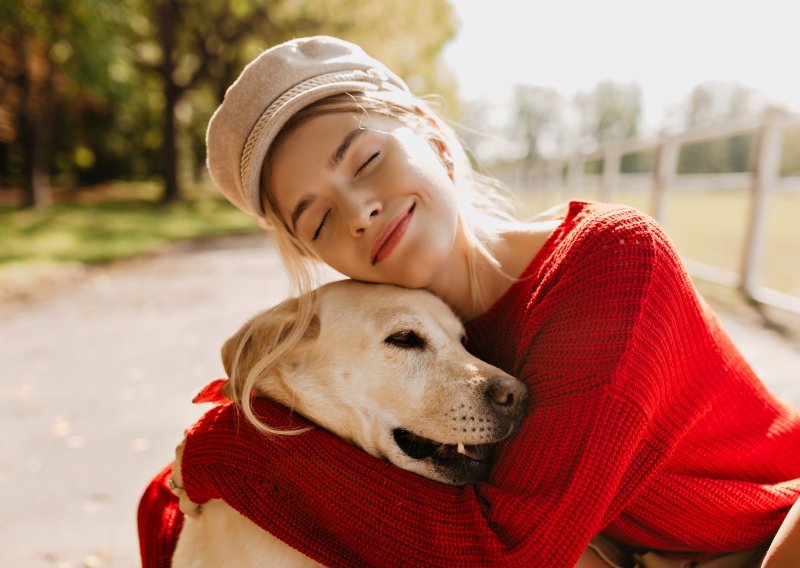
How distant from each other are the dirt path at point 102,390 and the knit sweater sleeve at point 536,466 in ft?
5.72

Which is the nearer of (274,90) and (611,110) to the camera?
(274,90)

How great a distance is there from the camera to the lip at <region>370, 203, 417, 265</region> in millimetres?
1929

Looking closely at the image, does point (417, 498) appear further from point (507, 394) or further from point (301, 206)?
point (301, 206)

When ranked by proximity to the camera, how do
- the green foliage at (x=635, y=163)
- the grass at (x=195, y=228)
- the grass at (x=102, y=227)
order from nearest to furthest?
the grass at (x=195, y=228) < the green foliage at (x=635, y=163) < the grass at (x=102, y=227)

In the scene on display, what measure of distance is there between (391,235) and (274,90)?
0.57m

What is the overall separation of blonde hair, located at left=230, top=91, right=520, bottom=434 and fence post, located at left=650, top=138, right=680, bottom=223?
5.87 meters

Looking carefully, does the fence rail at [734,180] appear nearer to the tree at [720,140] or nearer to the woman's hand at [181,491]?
the tree at [720,140]

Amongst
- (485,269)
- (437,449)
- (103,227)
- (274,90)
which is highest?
(274,90)

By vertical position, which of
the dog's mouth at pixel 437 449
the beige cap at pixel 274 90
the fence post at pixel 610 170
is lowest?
the fence post at pixel 610 170

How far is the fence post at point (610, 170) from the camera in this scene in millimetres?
9688

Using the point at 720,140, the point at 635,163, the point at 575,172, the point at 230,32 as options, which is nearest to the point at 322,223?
the point at 720,140

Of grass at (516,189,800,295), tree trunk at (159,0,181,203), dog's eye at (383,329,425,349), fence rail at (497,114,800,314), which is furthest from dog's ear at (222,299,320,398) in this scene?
tree trunk at (159,0,181,203)

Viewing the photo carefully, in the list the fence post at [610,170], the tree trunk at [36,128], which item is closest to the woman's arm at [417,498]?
the fence post at [610,170]

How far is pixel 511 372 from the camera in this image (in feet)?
6.07
